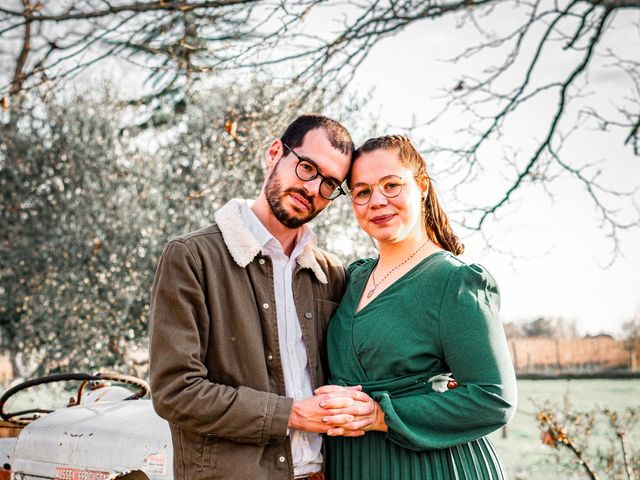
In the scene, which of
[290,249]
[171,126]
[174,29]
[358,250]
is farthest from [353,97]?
[290,249]

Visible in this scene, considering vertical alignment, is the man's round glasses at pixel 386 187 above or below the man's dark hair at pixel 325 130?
below

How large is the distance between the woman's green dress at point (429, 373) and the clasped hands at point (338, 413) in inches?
2.0

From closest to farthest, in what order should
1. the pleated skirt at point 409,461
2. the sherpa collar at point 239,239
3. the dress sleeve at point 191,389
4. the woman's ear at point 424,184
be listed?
1. the dress sleeve at point 191,389
2. the pleated skirt at point 409,461
3. the sherpa collar at point 239,239
4. the woman's ear at point 424,184

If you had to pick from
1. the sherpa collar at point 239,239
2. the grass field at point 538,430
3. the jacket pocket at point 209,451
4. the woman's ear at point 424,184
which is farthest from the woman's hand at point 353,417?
the grass field at point 538,430

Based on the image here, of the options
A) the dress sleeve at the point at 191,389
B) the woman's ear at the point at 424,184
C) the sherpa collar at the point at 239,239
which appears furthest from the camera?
the woman's ear at the point at 424,184

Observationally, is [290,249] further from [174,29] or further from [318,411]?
[174,29]

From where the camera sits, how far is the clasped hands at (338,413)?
2.04 meters

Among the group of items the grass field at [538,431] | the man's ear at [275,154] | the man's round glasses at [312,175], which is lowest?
the grass field at [538,431]

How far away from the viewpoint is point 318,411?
2059 mm

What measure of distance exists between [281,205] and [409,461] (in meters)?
1.01

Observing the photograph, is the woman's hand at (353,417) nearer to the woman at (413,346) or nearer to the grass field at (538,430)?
the woman at (413,346)

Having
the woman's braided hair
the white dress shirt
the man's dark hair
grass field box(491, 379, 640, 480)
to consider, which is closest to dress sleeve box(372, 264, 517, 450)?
the white dress shirt

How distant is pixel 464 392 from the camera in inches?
81.9

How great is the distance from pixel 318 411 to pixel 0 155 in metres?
9.50
